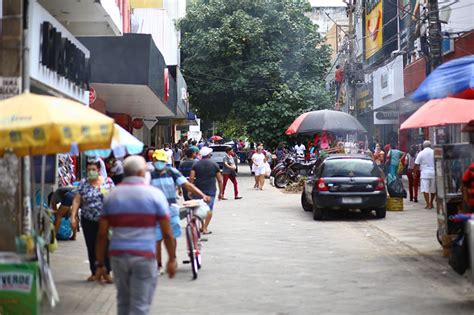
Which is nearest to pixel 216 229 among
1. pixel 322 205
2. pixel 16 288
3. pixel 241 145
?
pixel 322 205

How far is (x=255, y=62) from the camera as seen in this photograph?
3766 centimetres

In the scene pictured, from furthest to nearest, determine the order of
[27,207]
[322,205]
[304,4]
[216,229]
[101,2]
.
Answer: [304,4] → [322,205] → [216,229] → [101,2] → [27,207]

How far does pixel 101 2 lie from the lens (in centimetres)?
1152

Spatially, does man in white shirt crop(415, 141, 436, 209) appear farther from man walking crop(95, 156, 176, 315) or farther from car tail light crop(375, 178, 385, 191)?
man walking crop(95, 156, 176, 315)

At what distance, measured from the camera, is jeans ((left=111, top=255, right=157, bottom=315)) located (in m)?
5.79

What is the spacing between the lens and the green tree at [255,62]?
3656 centimetres

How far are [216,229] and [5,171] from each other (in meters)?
8.15

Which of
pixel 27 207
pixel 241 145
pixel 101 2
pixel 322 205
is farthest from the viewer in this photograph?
pixel 241 145

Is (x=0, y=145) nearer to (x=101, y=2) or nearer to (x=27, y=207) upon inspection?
(x=27, y=207)

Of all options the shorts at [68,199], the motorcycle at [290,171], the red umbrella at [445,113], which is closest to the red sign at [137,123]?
the motorcycle at [290,171]

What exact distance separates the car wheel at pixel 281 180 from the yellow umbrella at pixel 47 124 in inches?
853

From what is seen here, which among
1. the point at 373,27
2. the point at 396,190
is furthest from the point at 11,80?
the point at 373,27

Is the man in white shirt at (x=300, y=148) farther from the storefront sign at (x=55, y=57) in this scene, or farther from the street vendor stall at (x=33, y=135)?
the street vendor stall at (x=33, y=135)

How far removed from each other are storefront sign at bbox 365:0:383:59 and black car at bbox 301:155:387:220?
19.6 metres
